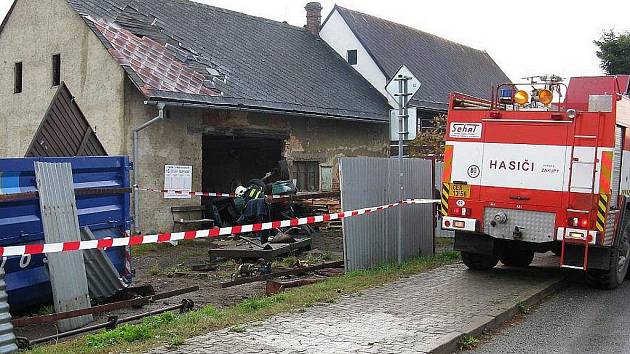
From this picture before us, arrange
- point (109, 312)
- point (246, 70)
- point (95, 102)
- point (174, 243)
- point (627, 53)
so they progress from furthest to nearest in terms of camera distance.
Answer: point (627, 53), point (246, 70), point (95, 102), point (174, 243), point (109, 312)

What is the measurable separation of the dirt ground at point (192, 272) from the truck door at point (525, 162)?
12.6 ft

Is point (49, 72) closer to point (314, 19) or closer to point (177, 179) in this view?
point (177, 179)

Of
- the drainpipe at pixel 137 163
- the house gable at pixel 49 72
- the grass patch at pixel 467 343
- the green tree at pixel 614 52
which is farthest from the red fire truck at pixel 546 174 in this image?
the green tree at pixel 614 52

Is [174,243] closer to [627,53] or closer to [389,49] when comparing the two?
[389,49]

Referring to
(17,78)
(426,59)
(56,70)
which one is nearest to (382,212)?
(56,70)

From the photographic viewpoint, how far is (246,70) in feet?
67.8

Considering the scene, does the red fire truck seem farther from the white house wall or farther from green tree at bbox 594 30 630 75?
green tree at bbox 594 30 630 75

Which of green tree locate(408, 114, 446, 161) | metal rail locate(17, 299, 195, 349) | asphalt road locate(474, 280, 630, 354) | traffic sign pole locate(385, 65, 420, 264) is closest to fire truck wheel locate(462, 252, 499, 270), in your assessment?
asphalt road locate(474, 280, 630, 354)

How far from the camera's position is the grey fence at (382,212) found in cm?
1069

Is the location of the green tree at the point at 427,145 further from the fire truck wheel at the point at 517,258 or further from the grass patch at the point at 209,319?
the grass patch at the point at 209,319

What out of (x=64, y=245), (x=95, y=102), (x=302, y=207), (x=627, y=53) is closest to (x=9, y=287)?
(x=64, y=245)

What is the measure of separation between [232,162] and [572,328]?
17.3 m

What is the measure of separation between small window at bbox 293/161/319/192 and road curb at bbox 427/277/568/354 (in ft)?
38.0

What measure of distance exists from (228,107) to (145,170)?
105 inches
